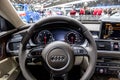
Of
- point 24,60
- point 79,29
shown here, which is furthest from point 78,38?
point 24,60

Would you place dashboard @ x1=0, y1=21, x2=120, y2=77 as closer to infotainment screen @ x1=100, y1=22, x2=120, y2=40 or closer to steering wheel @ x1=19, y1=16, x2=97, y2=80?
infotainment screen @ x1=100, y1=22, x2=120, y2=40

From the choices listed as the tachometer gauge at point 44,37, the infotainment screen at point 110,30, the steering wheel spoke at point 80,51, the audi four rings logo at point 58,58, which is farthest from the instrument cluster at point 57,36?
the infotainment screen at point 110,30

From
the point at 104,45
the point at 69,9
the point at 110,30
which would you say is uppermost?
the point at 110,30

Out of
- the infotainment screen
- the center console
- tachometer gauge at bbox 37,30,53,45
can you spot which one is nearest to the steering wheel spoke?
tachometer gauge at bbox 37,30,53,45

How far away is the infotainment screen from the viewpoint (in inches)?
111

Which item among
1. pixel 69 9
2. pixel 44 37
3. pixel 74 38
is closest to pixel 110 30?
pixel 74 38

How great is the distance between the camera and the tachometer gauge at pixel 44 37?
2410 mm

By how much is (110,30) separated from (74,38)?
2.07 feet

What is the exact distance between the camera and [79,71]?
9.32ft

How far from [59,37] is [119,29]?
0.78m

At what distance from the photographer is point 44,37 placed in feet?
7.90

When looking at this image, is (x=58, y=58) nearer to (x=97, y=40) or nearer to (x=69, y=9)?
(x=97, y=40)

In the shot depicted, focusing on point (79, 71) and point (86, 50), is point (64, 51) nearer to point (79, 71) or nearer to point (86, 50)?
point (86, 50)

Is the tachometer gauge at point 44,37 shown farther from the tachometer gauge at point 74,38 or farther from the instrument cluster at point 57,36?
the tachometer gauge at point 74,38
